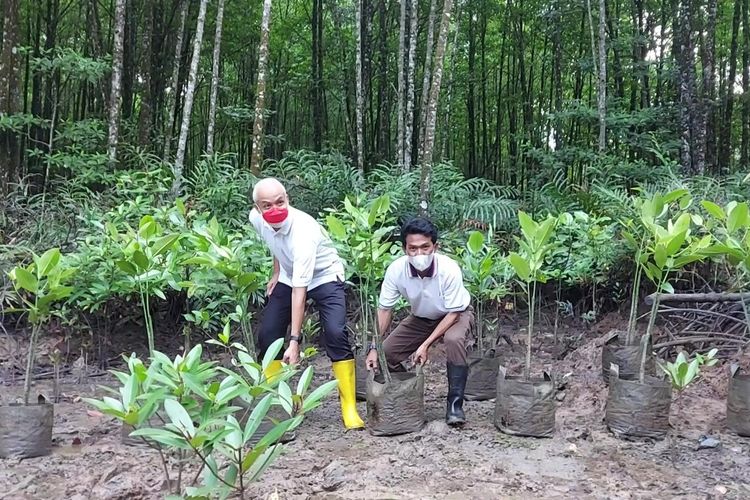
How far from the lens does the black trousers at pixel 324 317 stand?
3.10m

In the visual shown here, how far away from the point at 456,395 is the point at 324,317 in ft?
2.58

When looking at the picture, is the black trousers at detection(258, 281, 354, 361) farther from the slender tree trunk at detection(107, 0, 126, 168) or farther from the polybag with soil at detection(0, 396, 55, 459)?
the slender tree trunk at detection(107, 0, 126, 168)

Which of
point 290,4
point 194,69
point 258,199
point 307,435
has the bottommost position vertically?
point 307,435

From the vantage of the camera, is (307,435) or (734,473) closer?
(734,473)

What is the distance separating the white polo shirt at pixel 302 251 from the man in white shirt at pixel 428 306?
32 centimetres

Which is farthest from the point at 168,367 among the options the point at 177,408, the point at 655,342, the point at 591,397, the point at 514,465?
the point at 655,342

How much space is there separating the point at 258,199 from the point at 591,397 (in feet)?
7.13

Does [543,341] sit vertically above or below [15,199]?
below

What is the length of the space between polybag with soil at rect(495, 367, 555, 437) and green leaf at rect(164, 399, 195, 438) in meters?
1.79

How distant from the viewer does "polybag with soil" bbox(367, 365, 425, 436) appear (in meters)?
2.91

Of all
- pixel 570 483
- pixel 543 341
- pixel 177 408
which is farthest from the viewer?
pixel 543 341

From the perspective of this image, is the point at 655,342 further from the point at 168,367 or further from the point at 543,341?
the point at 168,367

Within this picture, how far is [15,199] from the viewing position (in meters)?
5.68

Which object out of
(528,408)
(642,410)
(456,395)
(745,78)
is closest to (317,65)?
(745,78)
